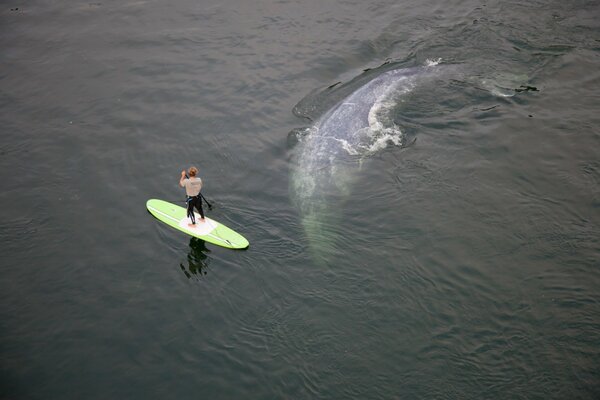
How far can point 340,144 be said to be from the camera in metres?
13.5

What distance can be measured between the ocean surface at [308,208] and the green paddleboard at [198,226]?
0.77 feet

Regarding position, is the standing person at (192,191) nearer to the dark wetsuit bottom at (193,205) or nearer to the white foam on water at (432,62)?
the dark wetsuit bottom at (193,205)

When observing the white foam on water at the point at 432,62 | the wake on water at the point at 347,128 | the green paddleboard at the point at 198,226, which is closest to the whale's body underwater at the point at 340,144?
the wake on water at the point at 347,128

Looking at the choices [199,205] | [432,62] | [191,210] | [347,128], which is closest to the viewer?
[191,210]

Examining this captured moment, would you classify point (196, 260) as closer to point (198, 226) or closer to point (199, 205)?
point (198, 226)

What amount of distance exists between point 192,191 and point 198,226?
0.92 meters

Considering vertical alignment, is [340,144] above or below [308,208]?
above

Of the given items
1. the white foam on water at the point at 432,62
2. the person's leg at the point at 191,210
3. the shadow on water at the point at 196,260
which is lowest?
the shadow on water at the point at 196,260

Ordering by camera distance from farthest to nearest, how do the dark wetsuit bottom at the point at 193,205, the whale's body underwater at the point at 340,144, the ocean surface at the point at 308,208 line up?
the whale's body underwater at the point at 340,144 → the dark wetsuit bottom at the point at 193,205 → the ocean surface at the point at 308,208

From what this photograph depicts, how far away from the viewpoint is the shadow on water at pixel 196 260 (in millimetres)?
10844

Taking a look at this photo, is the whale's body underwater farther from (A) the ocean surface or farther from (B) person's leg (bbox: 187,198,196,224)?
(B) person's leg (bbox: 187,198,196,224)

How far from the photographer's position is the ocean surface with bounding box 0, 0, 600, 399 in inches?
355

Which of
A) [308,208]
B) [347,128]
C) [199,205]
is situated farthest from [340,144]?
[199,205]

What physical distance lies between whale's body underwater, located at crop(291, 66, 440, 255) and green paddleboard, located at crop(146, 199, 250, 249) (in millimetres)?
1634
